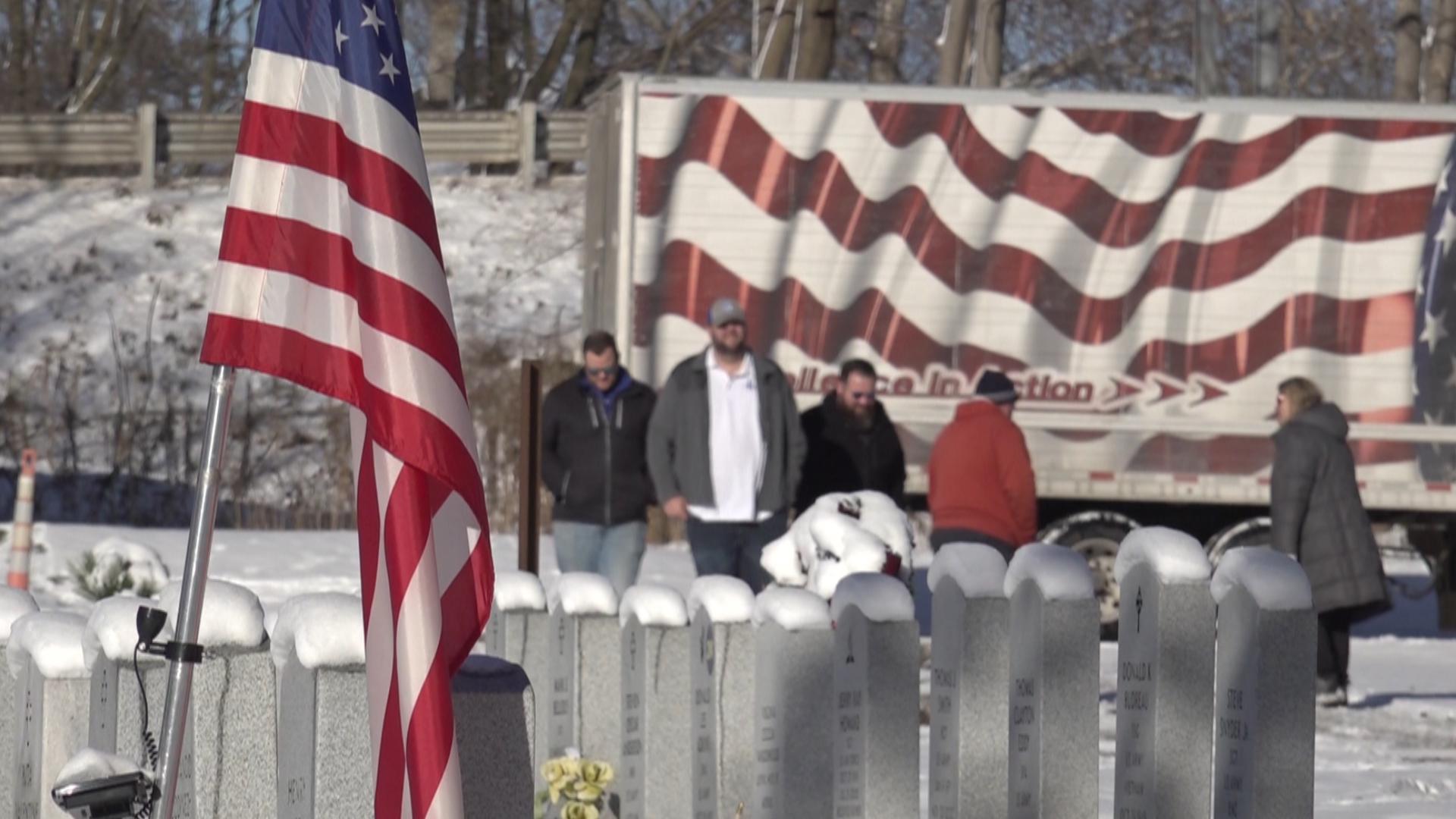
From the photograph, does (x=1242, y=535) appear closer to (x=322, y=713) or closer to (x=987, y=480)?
(x=987, y=480)

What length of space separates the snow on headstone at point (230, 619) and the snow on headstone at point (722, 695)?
2.30m

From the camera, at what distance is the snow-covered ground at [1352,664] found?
8.99 meters

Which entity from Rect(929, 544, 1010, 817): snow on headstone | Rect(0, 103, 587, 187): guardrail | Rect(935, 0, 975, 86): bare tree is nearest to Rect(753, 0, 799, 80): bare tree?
Rect(935, 0, 975, 86): bare tree

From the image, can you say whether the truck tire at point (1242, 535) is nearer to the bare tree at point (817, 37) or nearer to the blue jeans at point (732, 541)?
the blue jeans at point (732, 541)

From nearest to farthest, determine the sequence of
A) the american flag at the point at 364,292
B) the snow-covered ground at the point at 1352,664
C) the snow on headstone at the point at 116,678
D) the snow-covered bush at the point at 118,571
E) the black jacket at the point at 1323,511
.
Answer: the american flag at the point at 364,292, the snow on headstone at the point at 116,678, the snow-covered ground at the point at 1352,664, the black jacket at the point at 1323,511, the snow-covered bush at the point at 118,571

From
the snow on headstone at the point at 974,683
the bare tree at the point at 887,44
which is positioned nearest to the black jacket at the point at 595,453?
the snow on headstone at the point at 974,683

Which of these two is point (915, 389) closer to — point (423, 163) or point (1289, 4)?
point (423, 163)

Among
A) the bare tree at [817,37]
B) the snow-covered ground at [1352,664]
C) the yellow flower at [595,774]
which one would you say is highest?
the bare tree at [817,37]

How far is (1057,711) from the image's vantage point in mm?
4805

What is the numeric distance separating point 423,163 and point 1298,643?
179 centimetres

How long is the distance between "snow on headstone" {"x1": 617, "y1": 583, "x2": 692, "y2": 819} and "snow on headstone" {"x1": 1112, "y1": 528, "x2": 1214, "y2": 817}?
2428 millimetres

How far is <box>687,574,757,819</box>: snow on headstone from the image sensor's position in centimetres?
667

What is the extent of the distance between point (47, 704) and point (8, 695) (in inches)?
17.7

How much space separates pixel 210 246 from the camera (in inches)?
1216
